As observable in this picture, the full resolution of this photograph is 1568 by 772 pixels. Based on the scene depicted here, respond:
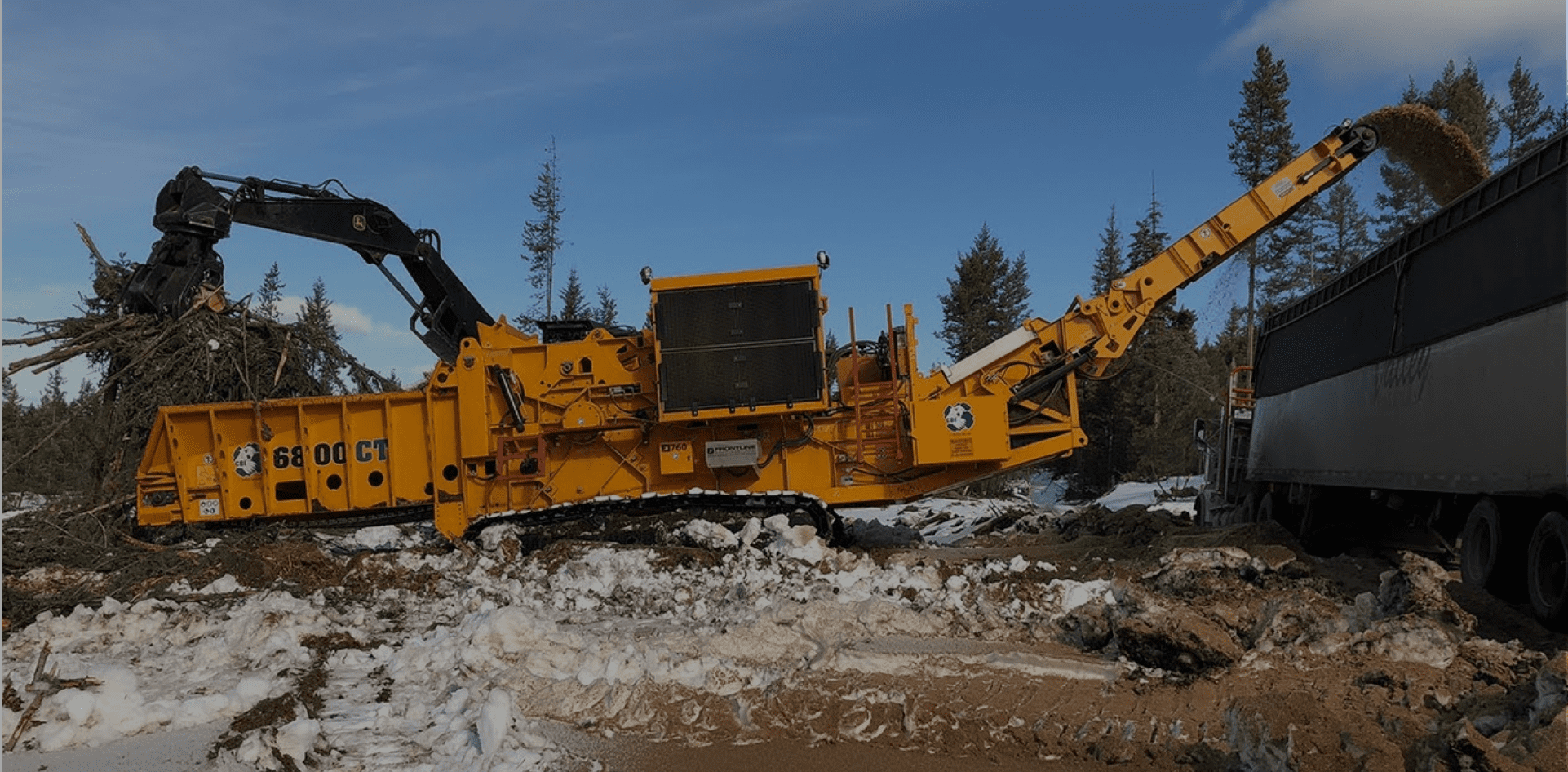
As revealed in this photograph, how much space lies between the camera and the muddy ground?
4.90m

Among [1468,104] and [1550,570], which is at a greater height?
[1468,104]

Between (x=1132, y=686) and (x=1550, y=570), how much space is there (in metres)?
3.13

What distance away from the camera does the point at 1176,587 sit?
828 centimetres

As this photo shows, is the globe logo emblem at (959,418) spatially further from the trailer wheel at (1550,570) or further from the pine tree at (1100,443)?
the pine tree at (1100,443)

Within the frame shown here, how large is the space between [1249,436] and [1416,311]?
23.7ft

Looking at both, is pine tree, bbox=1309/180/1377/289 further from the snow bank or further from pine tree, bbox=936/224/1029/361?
the snow bank

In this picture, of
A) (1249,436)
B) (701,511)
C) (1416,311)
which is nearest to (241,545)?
(701,511)

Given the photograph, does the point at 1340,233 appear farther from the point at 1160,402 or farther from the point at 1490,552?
the point at 1490,552

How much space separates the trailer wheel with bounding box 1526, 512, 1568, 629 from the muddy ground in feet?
→ 0.50

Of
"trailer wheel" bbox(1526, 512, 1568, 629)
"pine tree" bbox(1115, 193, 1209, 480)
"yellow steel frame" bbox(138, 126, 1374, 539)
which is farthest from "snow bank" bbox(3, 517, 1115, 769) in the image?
"pine tree" bbox(1115, 193, 1209, 480)

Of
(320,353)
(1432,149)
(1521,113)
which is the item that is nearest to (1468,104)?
(1521,113)

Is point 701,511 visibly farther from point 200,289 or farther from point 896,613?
point 200,289

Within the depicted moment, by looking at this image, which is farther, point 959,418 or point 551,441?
point 551,441

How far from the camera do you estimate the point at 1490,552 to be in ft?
24.5
